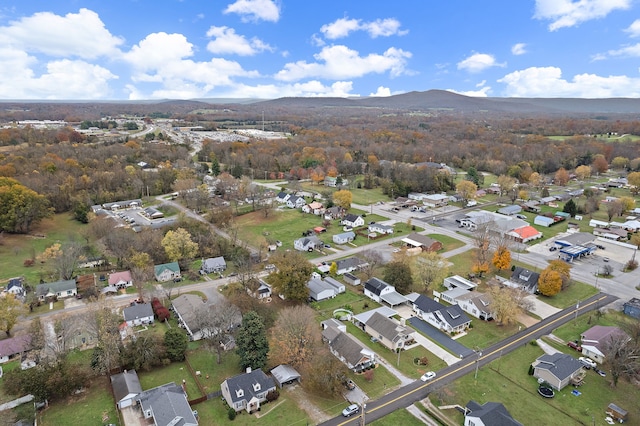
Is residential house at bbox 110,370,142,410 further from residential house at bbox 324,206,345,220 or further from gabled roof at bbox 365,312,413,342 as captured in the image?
residential house at bbox 324,206,345,220

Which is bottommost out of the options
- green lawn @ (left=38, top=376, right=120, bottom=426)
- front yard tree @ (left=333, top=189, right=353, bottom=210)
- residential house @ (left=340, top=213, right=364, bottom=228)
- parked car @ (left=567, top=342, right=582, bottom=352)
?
green lawn @ (left=38, top=376, right=120, bottom=426)

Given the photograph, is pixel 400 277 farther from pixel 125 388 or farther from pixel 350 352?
pixel 125 388

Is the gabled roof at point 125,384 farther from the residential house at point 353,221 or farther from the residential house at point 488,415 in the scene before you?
the residential house at point 353,221

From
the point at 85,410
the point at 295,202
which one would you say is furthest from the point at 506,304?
the point at 295,202

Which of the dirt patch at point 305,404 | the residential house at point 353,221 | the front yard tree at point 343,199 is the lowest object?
the dirt patch at point 305,404

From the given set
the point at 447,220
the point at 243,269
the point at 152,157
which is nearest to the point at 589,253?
the point at 447,220

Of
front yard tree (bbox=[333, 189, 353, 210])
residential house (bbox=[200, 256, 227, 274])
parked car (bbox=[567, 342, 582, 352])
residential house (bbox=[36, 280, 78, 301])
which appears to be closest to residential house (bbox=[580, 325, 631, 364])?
parked car (bbox=[567, 342, 582, 352])

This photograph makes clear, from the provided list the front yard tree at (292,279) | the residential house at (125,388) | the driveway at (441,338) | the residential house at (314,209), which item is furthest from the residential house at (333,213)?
the residential house at (125,388)
